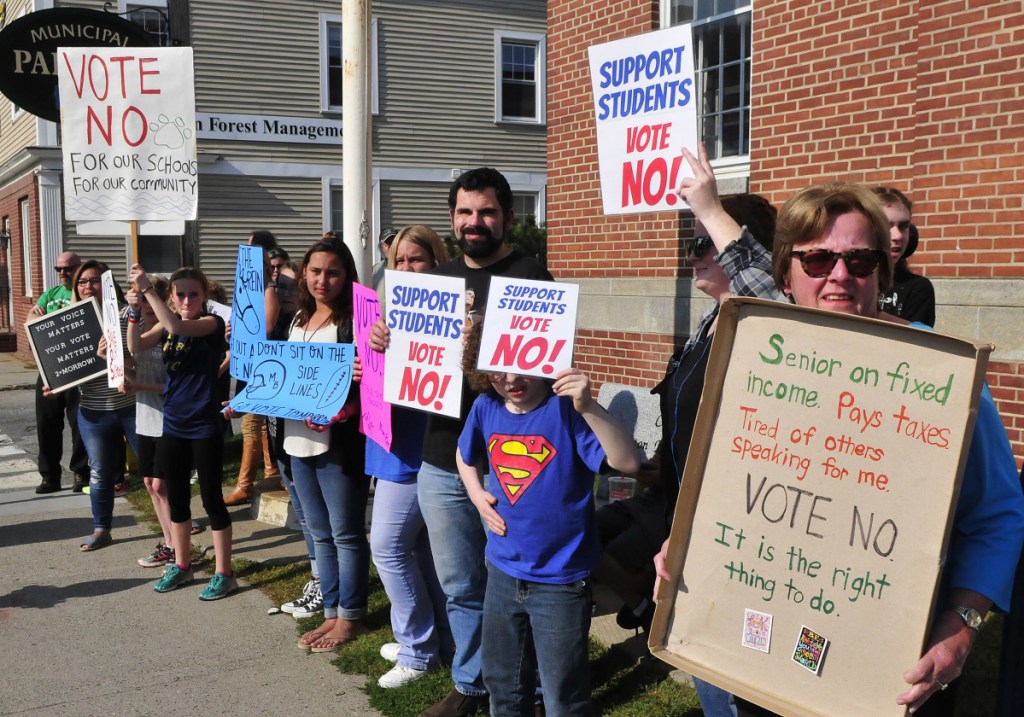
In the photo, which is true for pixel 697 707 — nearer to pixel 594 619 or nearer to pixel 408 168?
pixel 594 619

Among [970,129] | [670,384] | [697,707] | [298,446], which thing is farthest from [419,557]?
[970,129]

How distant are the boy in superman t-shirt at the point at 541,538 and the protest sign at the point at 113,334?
12.4 feet

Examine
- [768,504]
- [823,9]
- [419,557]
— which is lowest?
[419,557]

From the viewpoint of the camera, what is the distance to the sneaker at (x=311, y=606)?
17.2 feet

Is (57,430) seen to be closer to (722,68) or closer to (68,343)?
(68,343)

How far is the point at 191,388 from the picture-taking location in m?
5.49

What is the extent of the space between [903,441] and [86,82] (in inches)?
210

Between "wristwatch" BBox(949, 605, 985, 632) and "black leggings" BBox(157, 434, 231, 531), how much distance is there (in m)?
4.44

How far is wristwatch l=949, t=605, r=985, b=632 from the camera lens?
189 cm

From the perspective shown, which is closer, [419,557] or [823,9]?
[419,557]

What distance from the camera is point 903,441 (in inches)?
71.4

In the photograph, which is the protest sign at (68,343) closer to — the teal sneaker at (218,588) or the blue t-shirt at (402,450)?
the teal sneaker at (218,588)

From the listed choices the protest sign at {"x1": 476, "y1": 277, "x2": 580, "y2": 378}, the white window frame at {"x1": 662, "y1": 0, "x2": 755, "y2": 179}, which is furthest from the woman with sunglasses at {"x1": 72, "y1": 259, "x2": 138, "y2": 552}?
the white window frame at {"x1": 662, "y1": 0, "x2": 755, "y2": 179}

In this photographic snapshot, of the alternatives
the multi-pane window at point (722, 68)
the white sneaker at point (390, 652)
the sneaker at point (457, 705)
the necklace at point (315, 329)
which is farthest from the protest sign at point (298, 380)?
the multi-pane window at point (722, 68)
